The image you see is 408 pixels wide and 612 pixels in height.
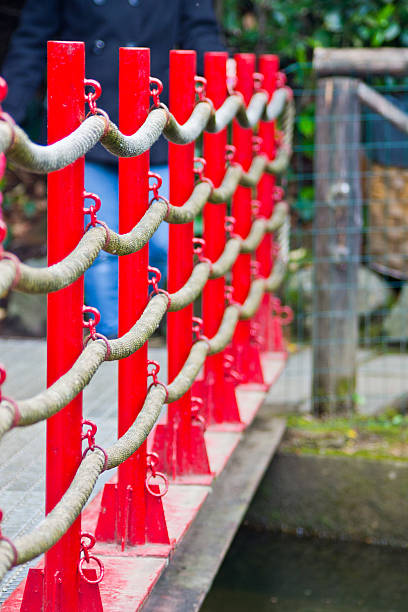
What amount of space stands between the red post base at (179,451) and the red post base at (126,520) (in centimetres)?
37

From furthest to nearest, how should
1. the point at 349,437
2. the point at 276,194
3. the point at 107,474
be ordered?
the point at 349,437 → the point at 276,194 → the point at 107,474

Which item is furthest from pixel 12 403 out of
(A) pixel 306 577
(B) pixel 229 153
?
(A) pixel 306 577

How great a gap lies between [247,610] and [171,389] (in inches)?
53.7

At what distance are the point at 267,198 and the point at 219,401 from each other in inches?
40.3

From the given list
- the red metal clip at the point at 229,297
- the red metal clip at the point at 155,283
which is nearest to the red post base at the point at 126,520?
the red metal clip at the point at 155,283

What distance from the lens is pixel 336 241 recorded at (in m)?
4.09

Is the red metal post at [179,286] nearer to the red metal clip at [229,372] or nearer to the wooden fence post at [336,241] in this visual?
the red metal clip at [229,372]

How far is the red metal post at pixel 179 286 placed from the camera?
2447mm

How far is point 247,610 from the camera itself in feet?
11.0

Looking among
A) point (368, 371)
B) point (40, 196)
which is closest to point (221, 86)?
point (368, 371)

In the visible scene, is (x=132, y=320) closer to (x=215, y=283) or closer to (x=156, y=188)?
(x=156, y=188)

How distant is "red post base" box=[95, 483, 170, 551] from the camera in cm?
206

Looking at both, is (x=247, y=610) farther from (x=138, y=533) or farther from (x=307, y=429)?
(x=138, y=533)

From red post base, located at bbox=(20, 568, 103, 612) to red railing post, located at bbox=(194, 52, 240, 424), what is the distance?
1.11m
